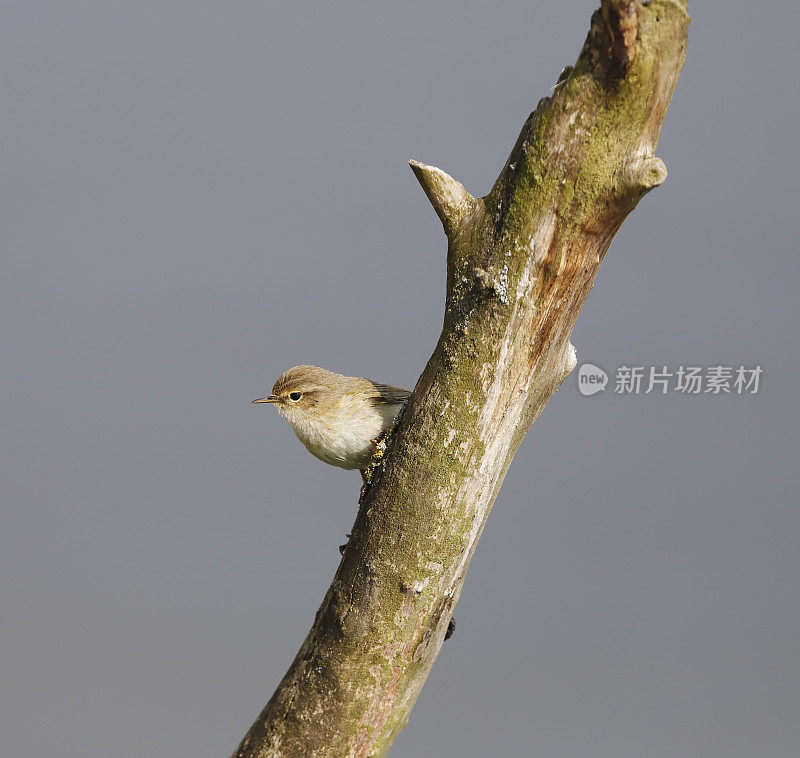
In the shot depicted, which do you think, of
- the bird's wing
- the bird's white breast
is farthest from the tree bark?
the bird's wing

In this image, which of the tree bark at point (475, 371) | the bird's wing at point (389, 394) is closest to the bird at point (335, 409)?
the bird's wing at point (389, 394)

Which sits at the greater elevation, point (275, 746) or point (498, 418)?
point (498, 418)

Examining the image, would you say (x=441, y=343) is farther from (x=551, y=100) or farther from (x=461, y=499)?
(x=551, y=100)

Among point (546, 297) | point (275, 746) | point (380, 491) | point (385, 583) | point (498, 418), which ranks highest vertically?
point (546, 297)

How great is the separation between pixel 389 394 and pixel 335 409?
0.27 m

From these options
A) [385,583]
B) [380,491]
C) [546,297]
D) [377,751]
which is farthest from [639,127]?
[377,751]

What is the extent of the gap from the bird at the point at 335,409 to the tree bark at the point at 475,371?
0.28 m

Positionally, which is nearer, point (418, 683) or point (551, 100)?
point (551, 100)

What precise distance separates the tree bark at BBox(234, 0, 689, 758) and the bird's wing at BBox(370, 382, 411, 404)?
47 cm

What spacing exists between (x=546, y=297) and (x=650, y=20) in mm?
985

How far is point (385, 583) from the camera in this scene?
3.75 m

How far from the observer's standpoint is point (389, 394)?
427 cm

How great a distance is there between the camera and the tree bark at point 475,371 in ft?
10.7

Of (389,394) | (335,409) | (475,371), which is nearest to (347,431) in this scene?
(335,409)
